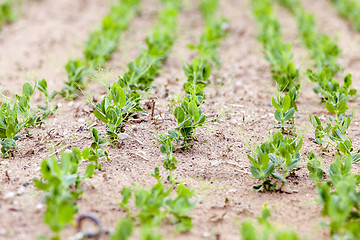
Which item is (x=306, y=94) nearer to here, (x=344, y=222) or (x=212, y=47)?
(x=212, y=47)

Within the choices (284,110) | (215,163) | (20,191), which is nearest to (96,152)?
(20,191)

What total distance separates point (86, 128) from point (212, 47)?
2.32 m

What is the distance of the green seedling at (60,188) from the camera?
200cm

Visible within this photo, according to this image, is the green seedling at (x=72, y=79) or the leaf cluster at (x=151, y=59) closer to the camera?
the leaf cluster at (x=151, y=59)

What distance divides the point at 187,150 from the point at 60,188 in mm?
1065

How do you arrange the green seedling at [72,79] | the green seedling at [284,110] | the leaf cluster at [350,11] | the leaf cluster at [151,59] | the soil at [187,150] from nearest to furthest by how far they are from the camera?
the soil at [187,150]
the green seedling at [284,110]
the leaf cluster at [151,59]
the green seedling at [72,79]
the leaf cluster at [350,11]

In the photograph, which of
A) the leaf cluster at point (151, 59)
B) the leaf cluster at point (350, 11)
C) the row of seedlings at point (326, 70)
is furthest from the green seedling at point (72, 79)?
the leaf cluster at point (350, 11)

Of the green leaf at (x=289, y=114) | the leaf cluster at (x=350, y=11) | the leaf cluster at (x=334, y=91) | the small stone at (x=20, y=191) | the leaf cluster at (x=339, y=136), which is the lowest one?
the small stone at (x=20, y=191)

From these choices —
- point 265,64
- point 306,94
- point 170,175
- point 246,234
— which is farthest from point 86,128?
point 265,64

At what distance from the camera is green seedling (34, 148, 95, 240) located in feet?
6.57

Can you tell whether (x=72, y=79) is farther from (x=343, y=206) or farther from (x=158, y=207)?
(x=343, y=206)

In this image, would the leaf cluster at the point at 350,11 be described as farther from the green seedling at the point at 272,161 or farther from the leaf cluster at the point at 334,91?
the green seedling at the point at 272,161

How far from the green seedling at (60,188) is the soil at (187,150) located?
122mm

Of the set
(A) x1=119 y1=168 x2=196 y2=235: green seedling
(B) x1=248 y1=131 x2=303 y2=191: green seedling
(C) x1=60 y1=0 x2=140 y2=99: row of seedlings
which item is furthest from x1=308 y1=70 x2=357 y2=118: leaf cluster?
(C) x1=60 y1=0 x2=140 y2=99: row of seedlings
